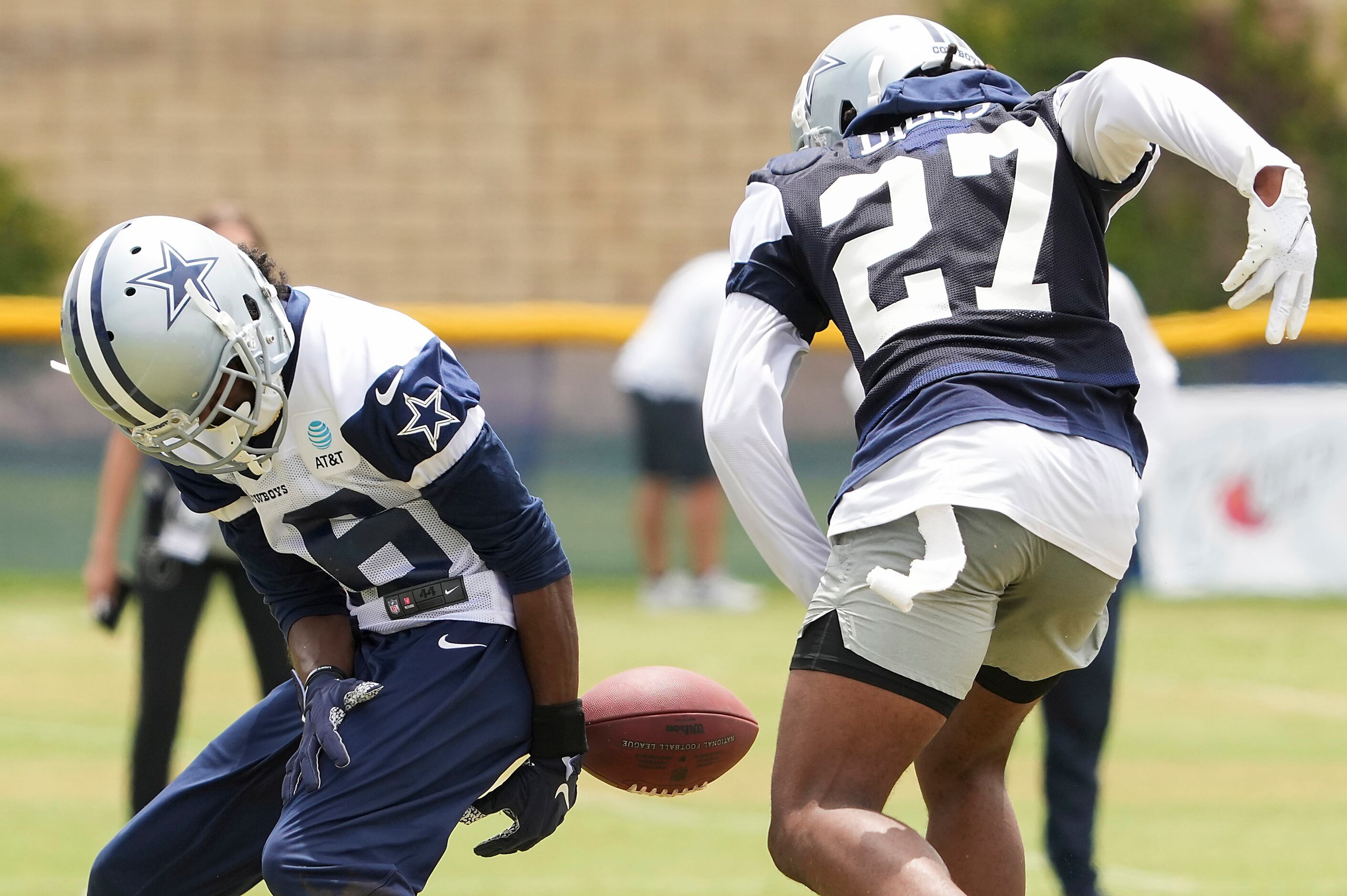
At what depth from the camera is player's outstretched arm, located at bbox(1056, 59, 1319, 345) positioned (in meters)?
2.79

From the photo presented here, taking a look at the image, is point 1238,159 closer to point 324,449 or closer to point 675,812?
point 324,449

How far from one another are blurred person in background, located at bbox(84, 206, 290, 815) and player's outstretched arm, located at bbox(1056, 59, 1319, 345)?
3.08 m

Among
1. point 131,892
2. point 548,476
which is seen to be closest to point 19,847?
point 131,892

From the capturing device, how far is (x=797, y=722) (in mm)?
3021

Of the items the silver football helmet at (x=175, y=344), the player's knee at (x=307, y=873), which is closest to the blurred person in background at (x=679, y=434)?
the silver football helmet at (x=175, y=344)

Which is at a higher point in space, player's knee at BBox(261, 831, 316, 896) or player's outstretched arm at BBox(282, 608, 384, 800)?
player's outstretched arm at BBox(282, 608, 384, 800)

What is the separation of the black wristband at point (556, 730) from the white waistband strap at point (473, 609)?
0.19 metres

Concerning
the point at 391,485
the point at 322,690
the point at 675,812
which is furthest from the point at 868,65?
the point at 675,812

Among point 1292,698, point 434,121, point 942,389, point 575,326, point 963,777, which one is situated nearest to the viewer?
point 942,389

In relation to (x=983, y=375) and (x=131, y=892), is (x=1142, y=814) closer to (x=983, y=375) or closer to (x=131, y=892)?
(x=983, y=375)

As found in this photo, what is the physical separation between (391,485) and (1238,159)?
1622mm

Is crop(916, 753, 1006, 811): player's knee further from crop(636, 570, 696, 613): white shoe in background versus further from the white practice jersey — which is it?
crop(636, 570, 696, 613): white shoe in background

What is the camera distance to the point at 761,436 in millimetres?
3197

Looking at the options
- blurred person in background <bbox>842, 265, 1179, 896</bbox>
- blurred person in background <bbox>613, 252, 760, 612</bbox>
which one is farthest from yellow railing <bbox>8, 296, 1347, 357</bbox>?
blurred person in background <bbox>842, 265, 1179, 896</bbox>
